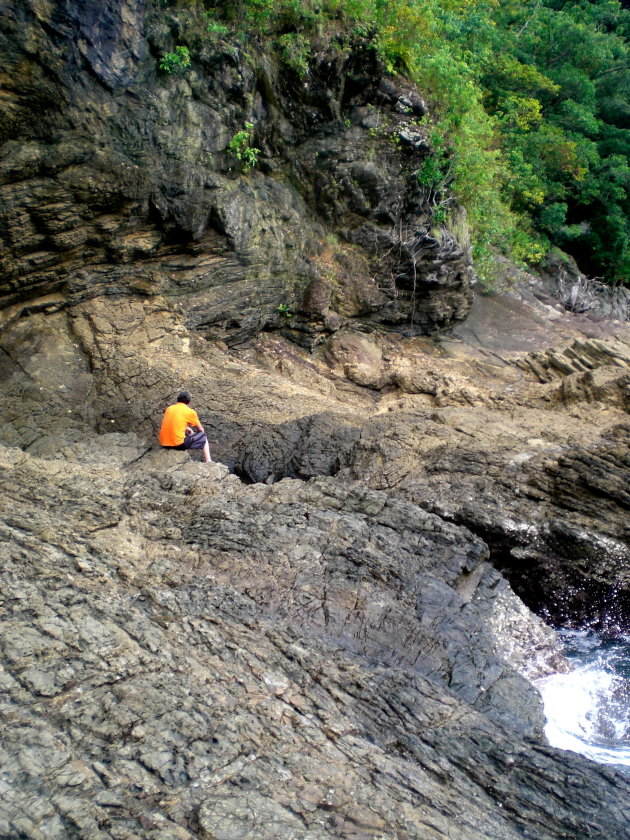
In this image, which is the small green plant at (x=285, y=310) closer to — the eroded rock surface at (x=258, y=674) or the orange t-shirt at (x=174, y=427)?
the orange t-shirt at (x=174, y=427)

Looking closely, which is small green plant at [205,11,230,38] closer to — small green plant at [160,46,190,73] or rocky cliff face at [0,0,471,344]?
rocky cliff face at [0,0,471,344]

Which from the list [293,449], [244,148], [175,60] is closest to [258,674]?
[293,449]

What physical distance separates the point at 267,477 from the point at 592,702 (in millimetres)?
4334

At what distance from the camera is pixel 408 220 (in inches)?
514

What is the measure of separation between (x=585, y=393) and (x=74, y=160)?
7931 millimetres

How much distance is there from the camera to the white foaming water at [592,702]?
514 cm

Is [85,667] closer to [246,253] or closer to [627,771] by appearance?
[627,771]

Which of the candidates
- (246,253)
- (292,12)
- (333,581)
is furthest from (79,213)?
(333,581)

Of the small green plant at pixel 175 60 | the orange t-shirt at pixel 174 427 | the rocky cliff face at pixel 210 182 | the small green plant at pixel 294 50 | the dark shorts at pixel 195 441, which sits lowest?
the dark shorts at pixel 195 441

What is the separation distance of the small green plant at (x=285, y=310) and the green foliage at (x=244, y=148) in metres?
2.32

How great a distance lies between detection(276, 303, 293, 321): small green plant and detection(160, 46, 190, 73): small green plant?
3.93m

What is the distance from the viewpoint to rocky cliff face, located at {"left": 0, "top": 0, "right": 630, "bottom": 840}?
11.3 ft

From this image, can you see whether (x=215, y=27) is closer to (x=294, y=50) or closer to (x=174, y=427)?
(x=294, y=50)

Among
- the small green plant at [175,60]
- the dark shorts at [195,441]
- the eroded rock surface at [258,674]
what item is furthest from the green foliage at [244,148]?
the eroded rock surface at [258,674]
